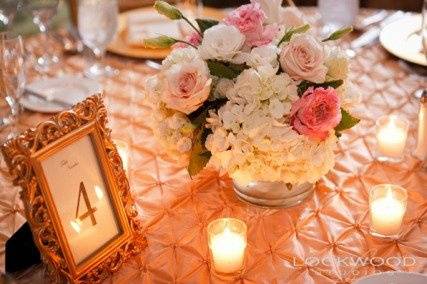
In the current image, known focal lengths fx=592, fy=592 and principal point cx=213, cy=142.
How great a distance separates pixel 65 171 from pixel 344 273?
48 cm

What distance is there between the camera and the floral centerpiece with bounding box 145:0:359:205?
958 mm

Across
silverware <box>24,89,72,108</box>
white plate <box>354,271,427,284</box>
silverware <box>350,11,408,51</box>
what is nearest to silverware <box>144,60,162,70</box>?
silverware <box>24,89,72,108</box>

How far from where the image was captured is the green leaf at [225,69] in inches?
39.6

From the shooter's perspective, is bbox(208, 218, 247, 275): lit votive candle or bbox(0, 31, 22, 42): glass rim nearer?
bbox(208, 218, 247, 275): lit votive candle

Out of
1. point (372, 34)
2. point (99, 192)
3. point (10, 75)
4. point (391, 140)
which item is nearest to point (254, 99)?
point (99, 192)

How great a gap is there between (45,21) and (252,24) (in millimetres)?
933

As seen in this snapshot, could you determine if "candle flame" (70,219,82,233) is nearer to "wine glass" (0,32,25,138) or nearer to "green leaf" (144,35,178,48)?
"green leaf" (144,35,178,48)

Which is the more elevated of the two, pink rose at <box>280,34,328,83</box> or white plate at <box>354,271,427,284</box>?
pink rose at <box>280,34,328,83</box>

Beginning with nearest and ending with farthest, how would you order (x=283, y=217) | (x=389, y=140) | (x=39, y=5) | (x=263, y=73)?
(x=263, y=73), (x=283, y=217), (x=389, y=140), (x=39, y=5)

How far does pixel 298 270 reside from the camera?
3.21ft

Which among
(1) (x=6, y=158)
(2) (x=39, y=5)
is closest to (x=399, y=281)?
(1) (x=6, y=158)

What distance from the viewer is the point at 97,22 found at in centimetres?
164

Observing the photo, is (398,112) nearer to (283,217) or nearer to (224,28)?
(283,217)

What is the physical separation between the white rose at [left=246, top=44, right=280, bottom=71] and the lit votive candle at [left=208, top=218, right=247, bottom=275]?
0.27 m
